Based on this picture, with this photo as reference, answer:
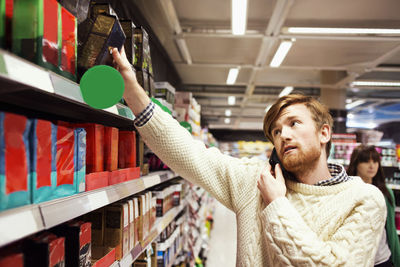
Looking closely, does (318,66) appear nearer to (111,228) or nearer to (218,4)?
(218,4)

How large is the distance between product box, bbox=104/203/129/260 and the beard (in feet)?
2.82

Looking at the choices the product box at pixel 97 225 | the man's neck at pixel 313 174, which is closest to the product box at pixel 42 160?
the product box at pixel 97 225

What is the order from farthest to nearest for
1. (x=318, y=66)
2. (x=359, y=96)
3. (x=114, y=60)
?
(x=359, y=96), (x=318, y=66), (x=114, y=60)

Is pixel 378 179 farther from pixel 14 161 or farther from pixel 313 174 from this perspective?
pixel 14 161

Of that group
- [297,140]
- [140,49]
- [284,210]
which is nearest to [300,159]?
[297,140]

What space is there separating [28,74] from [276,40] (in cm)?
430

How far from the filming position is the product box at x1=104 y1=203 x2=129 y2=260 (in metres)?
1.54

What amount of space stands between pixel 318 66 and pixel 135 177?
17.4ft

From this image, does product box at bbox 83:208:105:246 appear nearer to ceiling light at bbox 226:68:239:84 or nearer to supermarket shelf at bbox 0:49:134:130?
supermarket shelf at bbox 0:49:134:130

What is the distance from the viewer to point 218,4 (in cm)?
393

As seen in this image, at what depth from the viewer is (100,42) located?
1228mm

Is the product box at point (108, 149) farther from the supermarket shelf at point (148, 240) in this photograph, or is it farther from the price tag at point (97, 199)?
the supermarket shelf at point (148, 240)

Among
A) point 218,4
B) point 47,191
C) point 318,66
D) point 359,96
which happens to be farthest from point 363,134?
point 47,191

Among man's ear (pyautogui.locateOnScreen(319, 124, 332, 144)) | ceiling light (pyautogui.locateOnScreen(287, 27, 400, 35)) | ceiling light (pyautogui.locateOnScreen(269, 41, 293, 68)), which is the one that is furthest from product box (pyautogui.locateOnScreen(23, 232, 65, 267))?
ceiling light (pyautogui.locateOnScreen(269, 41, 293, 68))
